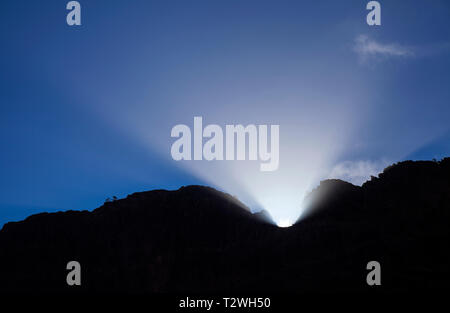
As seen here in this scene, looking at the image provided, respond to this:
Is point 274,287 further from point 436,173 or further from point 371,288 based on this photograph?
point 436,173

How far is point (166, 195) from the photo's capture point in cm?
7375

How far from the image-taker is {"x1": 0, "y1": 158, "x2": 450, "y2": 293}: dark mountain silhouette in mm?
45844

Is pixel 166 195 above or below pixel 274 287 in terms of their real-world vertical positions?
above

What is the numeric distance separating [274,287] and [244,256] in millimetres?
10563

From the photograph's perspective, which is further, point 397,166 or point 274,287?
point 397,166

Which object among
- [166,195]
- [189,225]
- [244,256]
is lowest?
[244,256]

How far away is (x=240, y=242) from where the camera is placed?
6256 cm

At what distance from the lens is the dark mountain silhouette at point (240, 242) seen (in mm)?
45844
